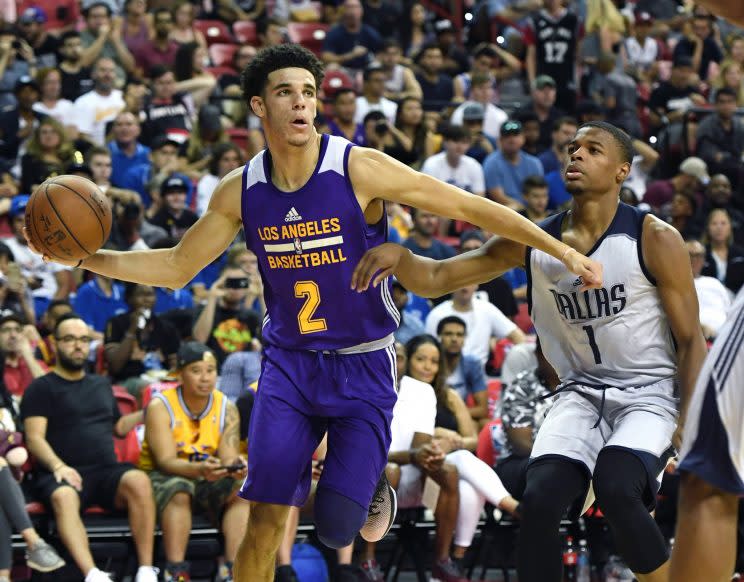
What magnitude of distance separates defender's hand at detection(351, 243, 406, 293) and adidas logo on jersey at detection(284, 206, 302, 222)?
327 millimetres

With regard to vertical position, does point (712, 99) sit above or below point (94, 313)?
above

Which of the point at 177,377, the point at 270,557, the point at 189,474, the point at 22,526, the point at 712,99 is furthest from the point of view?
the point at 712,99

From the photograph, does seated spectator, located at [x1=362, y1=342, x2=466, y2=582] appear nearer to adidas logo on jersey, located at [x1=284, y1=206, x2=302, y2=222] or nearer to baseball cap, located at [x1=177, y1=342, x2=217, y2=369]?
baseball cap, located at [x1=177, y1=342, x2=217, y2=369]

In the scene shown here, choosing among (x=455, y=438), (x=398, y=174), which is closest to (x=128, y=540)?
(x=455, y=438)

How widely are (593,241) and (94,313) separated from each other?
5669 mm

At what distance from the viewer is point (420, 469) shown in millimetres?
8328

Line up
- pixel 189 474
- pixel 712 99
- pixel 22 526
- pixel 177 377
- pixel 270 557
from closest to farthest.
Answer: pixel 270 557 < pixel 22 526 < pixel 189 474 < pixel 177 377 < pixel 712 99

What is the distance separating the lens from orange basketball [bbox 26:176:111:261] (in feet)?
17.3

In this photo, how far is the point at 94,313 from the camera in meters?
9.96

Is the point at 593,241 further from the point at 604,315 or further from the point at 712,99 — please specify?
the point at 712,99

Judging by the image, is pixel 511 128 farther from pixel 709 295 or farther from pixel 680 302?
pixel 680 302

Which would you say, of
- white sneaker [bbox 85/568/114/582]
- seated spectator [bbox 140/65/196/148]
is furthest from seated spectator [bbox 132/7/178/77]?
white sneaker [bbox 85/568/114/582]

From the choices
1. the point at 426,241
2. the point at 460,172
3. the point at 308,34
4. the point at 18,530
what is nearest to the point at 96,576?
the point at 18,530

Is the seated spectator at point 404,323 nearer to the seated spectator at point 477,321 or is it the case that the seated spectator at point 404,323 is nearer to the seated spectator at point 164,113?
the seated spectator at point 477,321
